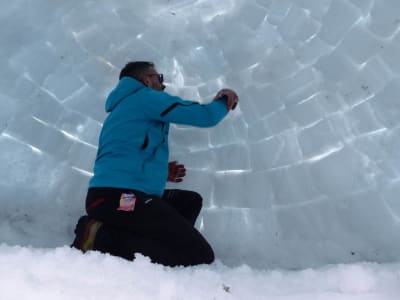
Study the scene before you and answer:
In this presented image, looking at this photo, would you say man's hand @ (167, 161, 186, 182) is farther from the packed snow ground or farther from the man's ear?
the packed snow ground

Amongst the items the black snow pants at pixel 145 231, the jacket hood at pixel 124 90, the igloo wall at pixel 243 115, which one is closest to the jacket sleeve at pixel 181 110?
the jacket hood at pixel 124 90

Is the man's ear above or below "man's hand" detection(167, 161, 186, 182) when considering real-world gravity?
above

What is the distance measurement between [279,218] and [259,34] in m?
0.95

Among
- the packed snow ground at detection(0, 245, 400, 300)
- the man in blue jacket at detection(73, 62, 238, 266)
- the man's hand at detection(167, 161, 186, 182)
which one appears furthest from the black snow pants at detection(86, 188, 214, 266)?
the man's hand at detection(167, 161, 186, 182)

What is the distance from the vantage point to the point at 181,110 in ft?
6.32

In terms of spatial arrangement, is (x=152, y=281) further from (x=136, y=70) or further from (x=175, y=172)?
(x=136, y=70)

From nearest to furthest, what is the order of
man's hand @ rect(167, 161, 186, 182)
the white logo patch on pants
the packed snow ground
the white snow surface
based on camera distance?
the packed snow ground, the white logo patch on pants, the white snow surface, man's hand @ rect(167, 161, 186, 182)

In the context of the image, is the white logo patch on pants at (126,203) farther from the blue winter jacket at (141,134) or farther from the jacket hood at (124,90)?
the jacket hood at (124,90)

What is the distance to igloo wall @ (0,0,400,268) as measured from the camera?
207 centimetres

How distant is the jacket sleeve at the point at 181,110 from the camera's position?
193 centimetres

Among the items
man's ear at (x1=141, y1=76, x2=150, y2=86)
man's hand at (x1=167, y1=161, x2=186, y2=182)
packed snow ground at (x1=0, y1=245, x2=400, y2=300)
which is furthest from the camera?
man's hand at (x1=167, y1=161, x2=186, y2=182)

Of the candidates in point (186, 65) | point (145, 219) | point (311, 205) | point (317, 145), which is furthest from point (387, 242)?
point (186, 65)

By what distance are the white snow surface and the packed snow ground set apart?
0.03m

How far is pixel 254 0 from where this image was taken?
259cm
